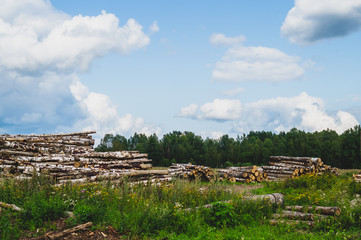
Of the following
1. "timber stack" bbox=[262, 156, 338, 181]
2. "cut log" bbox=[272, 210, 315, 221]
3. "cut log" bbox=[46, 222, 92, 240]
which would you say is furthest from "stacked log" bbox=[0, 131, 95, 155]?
"timber stack" bbox=[262, 156, 338, 181]

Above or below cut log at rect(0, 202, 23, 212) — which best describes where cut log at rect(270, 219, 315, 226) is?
below

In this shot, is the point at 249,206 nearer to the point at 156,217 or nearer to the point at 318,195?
the point at 156,217

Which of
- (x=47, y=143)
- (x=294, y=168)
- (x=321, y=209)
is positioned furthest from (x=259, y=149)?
(x=321, y=209)

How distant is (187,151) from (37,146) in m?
53.6

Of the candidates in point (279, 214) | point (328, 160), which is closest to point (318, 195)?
point (279, 214)

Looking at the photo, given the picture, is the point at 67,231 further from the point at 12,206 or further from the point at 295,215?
the point at 295,215

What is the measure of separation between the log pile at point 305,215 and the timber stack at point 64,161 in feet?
21.3

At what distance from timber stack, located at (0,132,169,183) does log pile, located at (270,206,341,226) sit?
649 centimetres

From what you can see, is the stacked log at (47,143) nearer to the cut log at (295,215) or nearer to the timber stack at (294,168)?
the cut log at (295,215)

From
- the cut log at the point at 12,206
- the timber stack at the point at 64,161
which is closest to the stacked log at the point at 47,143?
the timber stack at the point at 64,161

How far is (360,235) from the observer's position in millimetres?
7602

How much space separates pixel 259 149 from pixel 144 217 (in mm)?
59839

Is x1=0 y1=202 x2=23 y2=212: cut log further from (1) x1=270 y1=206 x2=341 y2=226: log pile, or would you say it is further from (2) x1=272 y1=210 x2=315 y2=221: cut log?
(2) x1=272 y1=210 x2=315 y2=221: cut log

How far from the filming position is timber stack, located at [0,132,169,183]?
43.4 ft
